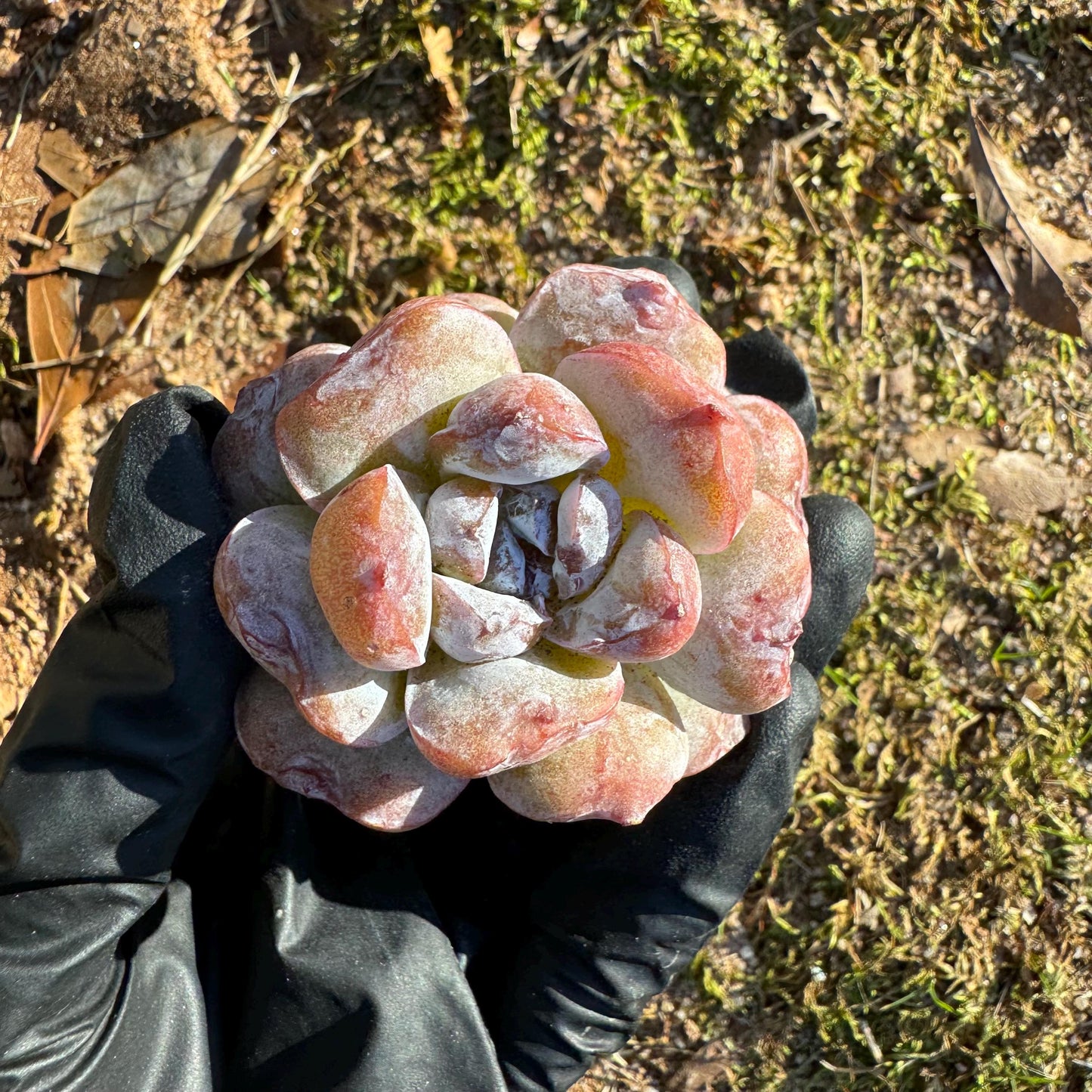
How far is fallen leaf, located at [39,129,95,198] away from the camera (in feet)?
7.04

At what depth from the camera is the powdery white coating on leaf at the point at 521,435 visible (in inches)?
45.5

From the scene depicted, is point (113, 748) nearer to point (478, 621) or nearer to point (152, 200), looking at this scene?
point (478, 621)

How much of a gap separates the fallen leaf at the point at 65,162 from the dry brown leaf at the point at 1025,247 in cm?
198

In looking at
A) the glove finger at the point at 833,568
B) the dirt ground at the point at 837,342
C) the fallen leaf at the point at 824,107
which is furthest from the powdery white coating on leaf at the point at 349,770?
the fallen leaf at the point at 824,107

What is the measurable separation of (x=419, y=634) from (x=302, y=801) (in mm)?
729

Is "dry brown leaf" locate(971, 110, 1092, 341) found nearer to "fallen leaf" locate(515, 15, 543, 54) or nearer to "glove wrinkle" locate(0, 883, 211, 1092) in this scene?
"fallen leaf" locate(515, 15, 543, 54)

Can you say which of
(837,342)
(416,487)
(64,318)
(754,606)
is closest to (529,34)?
(837,342)

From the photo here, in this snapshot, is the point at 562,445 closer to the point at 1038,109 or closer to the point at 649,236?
the point at 649,236

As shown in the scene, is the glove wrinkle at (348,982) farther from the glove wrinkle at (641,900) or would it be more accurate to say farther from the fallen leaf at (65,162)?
the fallen leaf at (65,162)

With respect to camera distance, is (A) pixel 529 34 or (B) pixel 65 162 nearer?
(B) pixel 65 162

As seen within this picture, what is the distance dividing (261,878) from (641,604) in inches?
37.6

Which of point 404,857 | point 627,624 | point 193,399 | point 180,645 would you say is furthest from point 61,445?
point 627,624

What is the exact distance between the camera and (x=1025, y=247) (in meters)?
2.45

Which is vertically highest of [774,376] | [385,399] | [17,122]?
[17,122]
